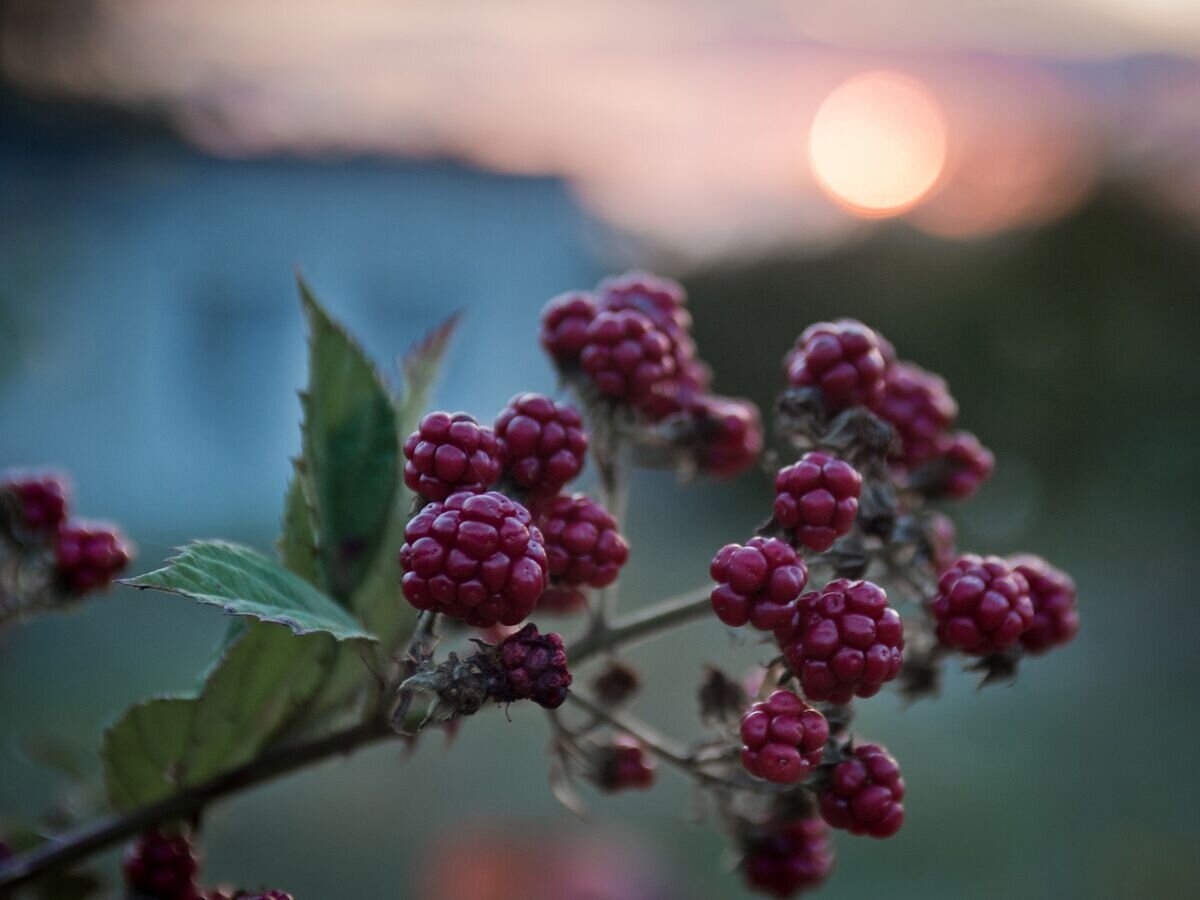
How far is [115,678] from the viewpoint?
686 cm

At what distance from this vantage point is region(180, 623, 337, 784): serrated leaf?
0.75m

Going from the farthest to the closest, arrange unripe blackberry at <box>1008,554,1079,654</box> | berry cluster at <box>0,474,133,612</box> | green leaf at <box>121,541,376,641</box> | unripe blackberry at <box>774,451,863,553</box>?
berry cluster at <box>0,474,133,612</box>
unripe blackberry at <box>1008,554,1079,654</box>
unripe blackberry at <box>774,451,863,553</box>
green leaf at <box>121,541,376,641</box>

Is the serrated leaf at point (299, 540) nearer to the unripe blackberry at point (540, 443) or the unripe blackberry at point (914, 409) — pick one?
the unripe blackberry at point (540, 443)

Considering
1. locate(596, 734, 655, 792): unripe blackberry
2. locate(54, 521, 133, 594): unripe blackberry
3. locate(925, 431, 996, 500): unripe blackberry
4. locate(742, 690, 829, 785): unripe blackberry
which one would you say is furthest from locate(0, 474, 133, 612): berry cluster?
locate(925, 431, 996, 500): unripe blackberry

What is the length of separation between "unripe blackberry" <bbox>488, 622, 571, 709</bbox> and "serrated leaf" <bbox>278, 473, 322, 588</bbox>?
0.19 m

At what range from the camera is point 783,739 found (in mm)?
655

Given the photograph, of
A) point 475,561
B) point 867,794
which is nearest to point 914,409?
point 867,794

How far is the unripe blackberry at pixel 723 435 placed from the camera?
33.8 inches

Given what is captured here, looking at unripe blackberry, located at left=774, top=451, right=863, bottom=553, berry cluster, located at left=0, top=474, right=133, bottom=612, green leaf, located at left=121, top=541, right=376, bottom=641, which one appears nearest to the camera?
green leaf, located at left=121, top=541, right=376, bottom=641

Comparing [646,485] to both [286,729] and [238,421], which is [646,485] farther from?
[286,729]

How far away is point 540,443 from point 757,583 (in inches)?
6.1

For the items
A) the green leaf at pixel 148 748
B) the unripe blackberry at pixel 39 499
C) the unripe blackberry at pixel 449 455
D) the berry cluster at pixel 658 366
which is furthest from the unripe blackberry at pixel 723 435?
the unripe blackberry at pixel 39 499

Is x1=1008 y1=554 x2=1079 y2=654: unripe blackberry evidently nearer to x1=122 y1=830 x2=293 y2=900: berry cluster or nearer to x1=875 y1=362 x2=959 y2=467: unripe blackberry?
x1=875 y1=362 x2=959 y2=467: unripe blackberry

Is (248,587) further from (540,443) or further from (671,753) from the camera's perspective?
(671,753)
